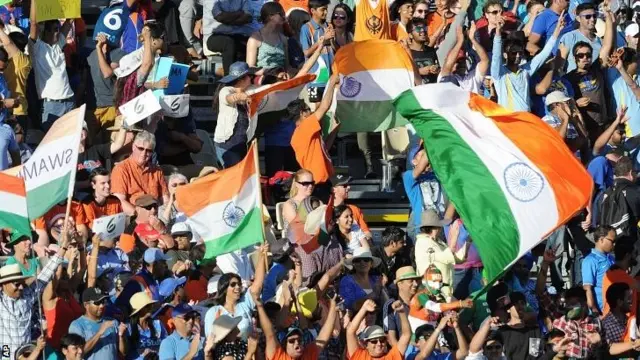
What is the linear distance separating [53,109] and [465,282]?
474 centimetres

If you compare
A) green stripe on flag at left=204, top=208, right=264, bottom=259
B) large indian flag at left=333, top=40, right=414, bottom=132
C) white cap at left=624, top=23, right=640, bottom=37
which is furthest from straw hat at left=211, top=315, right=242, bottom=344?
white cap at left=624, top=23, right=640, bottom=37

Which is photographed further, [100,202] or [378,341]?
[100,202]

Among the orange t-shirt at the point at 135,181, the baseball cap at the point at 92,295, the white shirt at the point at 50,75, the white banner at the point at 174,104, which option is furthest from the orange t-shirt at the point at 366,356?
the white shirt at the point at 50,75

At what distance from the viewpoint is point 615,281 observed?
23.4 meters

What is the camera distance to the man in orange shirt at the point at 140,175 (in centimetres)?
2377

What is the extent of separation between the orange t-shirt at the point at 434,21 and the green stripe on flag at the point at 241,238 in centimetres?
549

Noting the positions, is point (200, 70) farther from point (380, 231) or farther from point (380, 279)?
point (380, 279)

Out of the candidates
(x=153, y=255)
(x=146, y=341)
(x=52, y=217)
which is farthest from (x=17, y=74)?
(x=146, y=341)

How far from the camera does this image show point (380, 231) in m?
25.4

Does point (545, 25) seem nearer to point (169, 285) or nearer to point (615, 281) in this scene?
point (615, 281)

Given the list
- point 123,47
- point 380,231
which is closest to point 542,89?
point 380,231

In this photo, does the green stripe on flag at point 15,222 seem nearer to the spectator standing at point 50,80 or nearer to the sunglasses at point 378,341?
the sunglasses at point 378,341

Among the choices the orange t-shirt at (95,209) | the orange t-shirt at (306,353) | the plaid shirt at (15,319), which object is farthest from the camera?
the orange t-shirt at (95,209)

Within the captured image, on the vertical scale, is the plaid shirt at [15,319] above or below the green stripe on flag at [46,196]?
below
